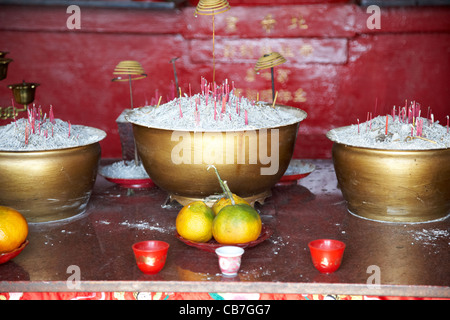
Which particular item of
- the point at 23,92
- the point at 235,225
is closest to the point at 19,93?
the point at 23,92

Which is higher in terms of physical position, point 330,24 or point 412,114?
point 330,24

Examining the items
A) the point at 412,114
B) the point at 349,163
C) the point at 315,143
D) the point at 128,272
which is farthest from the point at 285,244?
the point at 315,143

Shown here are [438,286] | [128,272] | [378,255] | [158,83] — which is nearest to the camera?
[438,286]

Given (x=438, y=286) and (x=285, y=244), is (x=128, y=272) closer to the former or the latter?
(x=285, y=244)

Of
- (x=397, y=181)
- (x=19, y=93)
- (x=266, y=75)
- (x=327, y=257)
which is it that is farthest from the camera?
(x=266, y=75)

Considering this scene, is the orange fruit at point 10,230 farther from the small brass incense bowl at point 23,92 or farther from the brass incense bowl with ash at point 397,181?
the brass incense bowl with ash at point 397,181

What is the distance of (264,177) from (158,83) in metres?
1.71

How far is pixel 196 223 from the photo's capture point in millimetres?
1570

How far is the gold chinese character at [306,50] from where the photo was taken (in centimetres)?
328

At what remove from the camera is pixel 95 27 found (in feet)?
10.7

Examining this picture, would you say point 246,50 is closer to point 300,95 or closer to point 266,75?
point 266,75

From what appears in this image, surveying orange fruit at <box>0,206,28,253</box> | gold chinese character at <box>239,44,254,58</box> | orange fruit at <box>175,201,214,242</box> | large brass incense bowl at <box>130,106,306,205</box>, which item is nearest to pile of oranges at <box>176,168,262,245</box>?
orange fruit at <box>175,201,214,242</box>

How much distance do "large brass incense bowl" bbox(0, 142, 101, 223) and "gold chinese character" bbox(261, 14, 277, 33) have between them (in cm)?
166

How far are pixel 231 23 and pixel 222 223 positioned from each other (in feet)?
6.49
